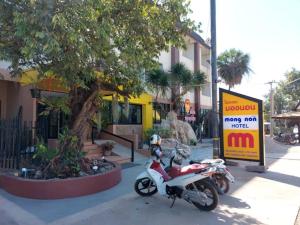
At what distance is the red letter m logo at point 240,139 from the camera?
11.2 m

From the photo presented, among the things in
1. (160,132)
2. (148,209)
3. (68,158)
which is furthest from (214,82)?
(160,132)

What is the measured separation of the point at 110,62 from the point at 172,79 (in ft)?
41.8

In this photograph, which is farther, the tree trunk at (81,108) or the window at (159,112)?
the window at (159,112)

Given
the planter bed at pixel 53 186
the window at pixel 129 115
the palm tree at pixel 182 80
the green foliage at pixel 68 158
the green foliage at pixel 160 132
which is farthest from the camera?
the palm tree at pixel 182 80

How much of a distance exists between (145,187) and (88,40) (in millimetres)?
3757

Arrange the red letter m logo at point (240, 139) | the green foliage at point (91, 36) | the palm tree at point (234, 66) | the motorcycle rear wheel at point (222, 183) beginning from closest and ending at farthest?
1. the green foliage at point (91, 36)
2. the motorcycle rear wheel at point (222, 183)
3. the red letter m logo at point (240, 139)
4. the palm tree at point (234, 66)

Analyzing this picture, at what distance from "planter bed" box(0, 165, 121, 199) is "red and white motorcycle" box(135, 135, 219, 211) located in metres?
1.32

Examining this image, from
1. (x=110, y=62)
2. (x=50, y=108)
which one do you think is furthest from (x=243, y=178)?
(x=50, y=108)

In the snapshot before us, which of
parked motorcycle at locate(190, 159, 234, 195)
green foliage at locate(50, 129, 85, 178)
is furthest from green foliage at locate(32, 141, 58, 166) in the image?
parked motorcycle at locate(190, 159, 234, 195)

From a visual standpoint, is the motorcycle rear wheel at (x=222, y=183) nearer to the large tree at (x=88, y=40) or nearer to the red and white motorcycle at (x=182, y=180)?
the red and white motorcycle at (x=182, y=180)

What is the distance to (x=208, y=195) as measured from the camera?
6387 millimetres

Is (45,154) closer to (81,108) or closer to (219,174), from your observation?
(81,108)

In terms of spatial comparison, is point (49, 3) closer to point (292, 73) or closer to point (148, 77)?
point (148, 77)

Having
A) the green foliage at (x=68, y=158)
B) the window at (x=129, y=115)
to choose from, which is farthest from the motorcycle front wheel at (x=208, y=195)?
the window at (x=129, y=115)
